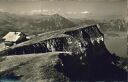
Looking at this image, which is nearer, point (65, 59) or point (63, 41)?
point (65, 59)

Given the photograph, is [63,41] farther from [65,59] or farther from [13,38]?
[13,38]

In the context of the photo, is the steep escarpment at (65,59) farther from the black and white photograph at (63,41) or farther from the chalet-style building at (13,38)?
the chalet-style building at (13,38)

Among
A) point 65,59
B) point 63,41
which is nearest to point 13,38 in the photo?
point 63,41

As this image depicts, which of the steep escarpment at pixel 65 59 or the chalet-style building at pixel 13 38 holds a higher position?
the chalet-style building at pixel 13 38

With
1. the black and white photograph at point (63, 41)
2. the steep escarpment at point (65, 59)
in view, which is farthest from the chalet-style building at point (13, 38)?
the steep escarpment at point (65, 59)

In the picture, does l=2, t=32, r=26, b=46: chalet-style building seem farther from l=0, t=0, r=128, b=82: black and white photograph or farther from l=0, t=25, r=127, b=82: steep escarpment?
l=0, t=25, r=127, b=82: steep escarpment

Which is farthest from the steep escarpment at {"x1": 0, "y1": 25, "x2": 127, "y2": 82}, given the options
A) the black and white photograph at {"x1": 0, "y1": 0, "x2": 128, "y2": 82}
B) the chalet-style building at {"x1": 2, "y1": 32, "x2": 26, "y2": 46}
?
the chalet-style building at {"x1": 2, "y1": 32, "x2": 26, "y2": 46}

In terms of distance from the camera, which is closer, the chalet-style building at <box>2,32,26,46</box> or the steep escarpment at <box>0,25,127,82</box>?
the steep escarpment at <box>0,25,127,82</box>

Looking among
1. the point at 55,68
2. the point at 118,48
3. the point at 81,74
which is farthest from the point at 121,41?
the point at 55,68

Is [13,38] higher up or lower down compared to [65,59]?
higher up
